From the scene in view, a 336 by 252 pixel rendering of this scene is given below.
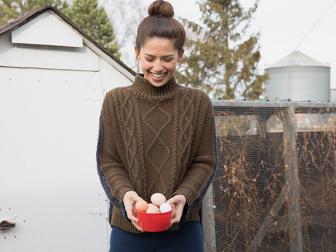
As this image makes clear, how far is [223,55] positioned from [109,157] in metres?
14.3

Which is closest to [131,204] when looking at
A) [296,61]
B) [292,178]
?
[292,178]

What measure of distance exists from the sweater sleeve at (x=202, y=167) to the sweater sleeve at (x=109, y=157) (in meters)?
0.25

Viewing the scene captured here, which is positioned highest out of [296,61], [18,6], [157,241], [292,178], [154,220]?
[18,6]

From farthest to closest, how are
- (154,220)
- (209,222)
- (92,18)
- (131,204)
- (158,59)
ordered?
(92,18) → (209,222) → (158,59) → (131,204) → (154,220)

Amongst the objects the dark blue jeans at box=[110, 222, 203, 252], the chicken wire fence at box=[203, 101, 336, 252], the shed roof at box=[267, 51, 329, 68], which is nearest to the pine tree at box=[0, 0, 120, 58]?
the shed roof at box=[267, 51, 329, 68]

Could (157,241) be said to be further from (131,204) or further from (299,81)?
(299,81)

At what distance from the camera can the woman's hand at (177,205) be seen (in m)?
1.73

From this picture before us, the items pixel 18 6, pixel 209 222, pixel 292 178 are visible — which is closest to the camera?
pixel 209 222

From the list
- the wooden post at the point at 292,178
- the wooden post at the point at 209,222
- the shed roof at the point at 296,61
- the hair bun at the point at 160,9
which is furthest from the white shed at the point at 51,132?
the shed roof at the point at 296,61

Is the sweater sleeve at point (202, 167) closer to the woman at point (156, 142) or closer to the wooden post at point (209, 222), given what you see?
the woman at point (156, 142)

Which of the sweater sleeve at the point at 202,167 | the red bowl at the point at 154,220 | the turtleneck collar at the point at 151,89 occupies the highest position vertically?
the turtleneck collar at the point at 151,89

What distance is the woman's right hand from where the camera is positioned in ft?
5.56

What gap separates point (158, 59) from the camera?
6.07ft

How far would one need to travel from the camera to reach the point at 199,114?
1.95m
